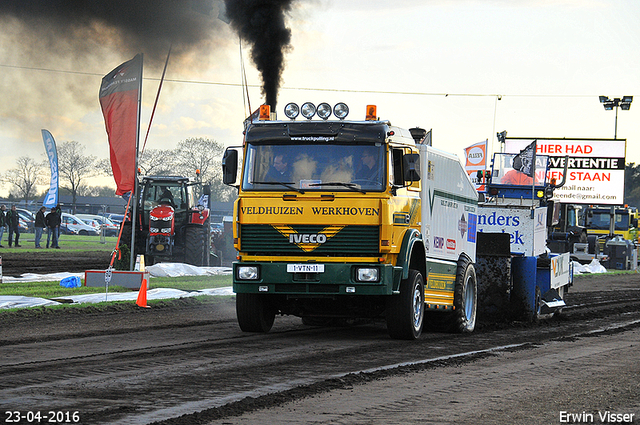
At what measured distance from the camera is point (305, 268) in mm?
11547

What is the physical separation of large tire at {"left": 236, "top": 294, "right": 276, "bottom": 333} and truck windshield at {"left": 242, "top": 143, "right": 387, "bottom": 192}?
1.82m

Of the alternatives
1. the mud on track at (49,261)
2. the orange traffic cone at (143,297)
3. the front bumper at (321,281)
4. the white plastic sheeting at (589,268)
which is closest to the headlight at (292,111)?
the front bumper at (321,281)

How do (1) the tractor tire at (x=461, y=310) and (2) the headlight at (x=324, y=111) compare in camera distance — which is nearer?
(2) the headlight at (x=324, y=111)

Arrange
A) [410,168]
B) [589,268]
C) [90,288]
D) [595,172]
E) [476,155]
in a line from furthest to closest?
[595,172] → [589,268] → [476,155] → [90,288] → [410,168]

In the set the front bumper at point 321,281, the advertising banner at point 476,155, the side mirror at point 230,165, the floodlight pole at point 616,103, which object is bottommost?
the front bumper at point 321,281

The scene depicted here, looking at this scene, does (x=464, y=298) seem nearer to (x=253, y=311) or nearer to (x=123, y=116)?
(x=253, y=311)

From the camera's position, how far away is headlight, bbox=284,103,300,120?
12.4 metres

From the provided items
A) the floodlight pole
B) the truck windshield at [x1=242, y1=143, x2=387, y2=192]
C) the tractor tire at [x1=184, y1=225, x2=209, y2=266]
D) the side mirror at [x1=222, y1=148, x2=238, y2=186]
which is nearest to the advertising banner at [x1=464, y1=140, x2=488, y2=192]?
the tractor tire at [x1=184, y1=225, x2=209, y2=266]

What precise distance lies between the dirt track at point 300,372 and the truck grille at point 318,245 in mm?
1293

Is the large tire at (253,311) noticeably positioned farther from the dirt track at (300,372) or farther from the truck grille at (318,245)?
the truck grille at (318,245)

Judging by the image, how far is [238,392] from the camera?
7719mm

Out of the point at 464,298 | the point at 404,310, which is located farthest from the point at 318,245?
the point at 464,298

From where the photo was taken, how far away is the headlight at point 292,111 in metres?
12.4

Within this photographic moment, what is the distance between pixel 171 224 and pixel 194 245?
977 millimetres
